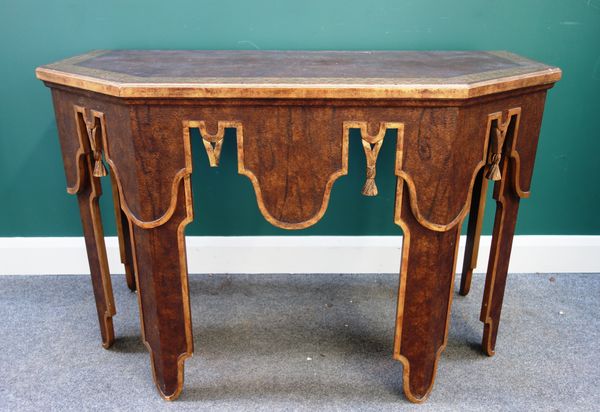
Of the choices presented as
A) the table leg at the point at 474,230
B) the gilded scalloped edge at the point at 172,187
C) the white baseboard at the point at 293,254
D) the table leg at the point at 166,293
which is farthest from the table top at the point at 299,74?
the white baseboard at the point at 293,254

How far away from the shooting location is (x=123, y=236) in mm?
1834

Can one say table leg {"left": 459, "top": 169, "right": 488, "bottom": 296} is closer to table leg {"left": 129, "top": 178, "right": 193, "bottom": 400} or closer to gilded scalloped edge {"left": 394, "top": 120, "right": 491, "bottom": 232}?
gilded scalloped edge {"left": 394, "top": 120, "right": 491, "bottom": 232}

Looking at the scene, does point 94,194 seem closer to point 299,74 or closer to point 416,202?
point 299,74

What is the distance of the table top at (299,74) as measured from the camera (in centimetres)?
114

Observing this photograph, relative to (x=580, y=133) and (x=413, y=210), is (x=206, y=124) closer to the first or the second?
(x=413, y=210)

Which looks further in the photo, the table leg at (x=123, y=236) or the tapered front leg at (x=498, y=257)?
the table leg at (x=123, y=236)

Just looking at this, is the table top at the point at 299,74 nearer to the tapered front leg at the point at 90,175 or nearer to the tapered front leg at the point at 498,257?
the tapered front leg at the point at 90,175

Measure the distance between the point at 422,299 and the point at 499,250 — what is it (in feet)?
1.07

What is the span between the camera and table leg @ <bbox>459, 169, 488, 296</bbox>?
67.5 inches

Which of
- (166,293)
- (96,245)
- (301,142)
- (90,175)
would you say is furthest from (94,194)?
(301,142)

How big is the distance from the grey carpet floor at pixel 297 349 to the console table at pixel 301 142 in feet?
0.44

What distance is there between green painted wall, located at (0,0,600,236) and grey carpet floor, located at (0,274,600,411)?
0.94ft

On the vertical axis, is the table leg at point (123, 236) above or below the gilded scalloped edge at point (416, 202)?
below

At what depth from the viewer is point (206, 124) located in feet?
3.91
